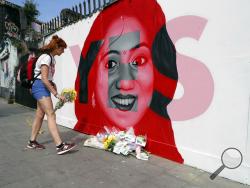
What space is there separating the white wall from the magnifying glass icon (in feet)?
0.16

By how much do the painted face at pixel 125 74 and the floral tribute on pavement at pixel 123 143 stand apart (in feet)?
0.92

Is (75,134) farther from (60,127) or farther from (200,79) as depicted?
(200,79)

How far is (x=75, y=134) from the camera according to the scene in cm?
652

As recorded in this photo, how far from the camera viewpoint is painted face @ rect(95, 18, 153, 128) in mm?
4930

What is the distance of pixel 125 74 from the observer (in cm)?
527

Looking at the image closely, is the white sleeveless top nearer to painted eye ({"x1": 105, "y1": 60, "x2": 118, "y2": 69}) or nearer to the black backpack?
the black backpack

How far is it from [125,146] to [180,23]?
211 cm

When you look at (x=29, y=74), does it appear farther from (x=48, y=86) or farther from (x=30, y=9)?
(x=30, y=9)

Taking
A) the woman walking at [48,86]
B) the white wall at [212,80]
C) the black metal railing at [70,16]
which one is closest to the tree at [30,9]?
the black metal railing at [70,16]

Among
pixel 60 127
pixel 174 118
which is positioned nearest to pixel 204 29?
pixel 174 118

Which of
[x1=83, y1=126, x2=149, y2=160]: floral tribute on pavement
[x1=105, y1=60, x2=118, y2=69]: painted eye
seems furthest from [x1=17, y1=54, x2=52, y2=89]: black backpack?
[x1=83, y1=126, x2=149, y2=160]: floral tribute on pavement

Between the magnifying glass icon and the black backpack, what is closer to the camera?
the magnifying glass icon

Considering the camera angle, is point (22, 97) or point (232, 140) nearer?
point (232, 140)

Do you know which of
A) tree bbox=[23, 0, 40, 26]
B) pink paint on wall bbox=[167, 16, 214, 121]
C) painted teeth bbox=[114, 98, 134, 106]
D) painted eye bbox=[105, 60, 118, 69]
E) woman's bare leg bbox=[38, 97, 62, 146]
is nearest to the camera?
pink paint on wall bbox=[167, 16, 214, 121]
